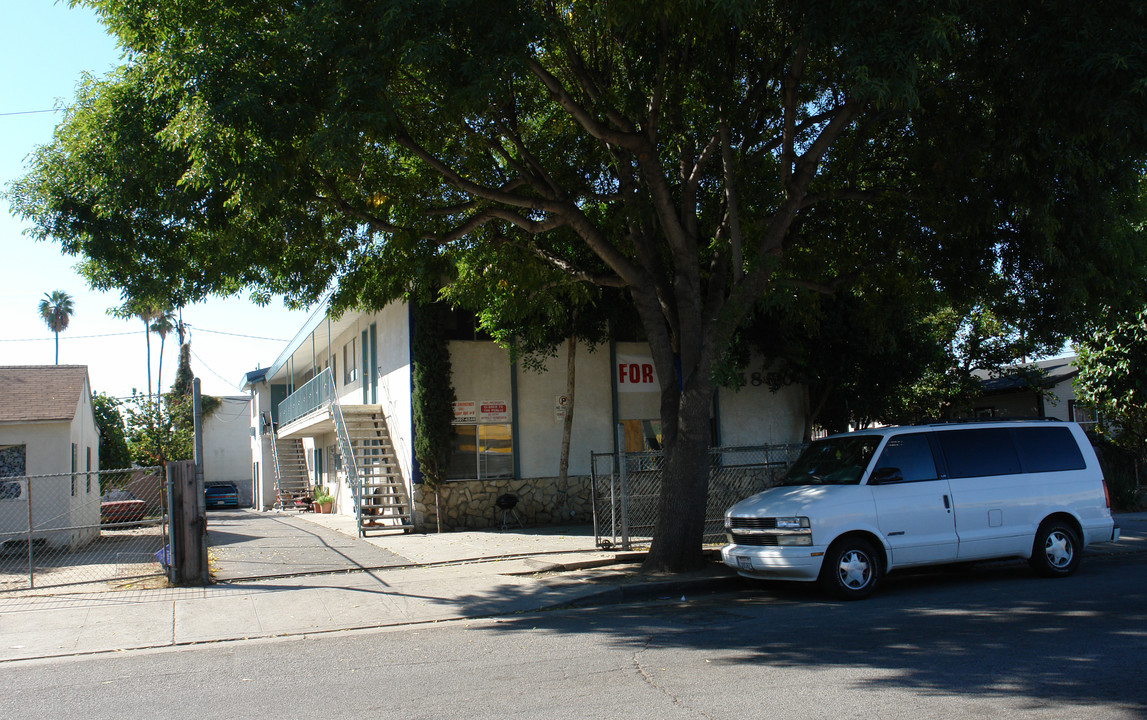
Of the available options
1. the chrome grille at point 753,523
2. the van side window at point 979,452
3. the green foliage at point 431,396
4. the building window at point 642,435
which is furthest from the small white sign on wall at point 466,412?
the van side window at point 979,452

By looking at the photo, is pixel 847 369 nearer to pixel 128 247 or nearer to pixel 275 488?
pixel 128 247

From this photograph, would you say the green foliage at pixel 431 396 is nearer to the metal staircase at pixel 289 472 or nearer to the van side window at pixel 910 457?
the van side window at pixel 910 457

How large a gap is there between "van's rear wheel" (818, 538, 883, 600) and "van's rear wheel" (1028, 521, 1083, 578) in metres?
2.37

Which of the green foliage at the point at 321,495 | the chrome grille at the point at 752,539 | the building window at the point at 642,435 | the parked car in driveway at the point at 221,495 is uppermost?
the building window at the point at 642,435

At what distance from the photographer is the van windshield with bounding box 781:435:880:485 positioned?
9.75 metres

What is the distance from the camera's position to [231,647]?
804 centimetres

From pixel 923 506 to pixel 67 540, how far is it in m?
15.8

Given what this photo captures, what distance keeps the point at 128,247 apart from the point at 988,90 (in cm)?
1104

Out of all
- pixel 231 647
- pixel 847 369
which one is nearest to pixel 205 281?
pixel 231 647

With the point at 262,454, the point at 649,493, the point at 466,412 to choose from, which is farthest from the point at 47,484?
the point at 262,454

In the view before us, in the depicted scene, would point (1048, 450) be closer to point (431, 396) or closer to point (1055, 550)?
point (1055, 550)

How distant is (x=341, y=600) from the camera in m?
10.2

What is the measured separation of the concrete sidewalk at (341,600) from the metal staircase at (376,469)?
188 inches

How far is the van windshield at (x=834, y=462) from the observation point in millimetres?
9750
